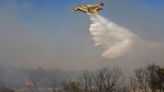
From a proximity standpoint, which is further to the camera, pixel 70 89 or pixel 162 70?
pixel 70 89

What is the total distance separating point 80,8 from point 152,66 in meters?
54.1

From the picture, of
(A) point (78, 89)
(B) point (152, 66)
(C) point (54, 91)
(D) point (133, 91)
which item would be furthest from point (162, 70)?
(C) point (54, 91)

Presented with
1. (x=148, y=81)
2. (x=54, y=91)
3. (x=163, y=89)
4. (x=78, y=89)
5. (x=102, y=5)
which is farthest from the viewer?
(x=54, y=91)

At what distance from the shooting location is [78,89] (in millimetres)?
121812

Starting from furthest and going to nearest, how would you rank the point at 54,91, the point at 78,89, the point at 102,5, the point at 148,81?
the point at 54,91 < the point at 78,89 < the point at 148,81 < the point at 102,5

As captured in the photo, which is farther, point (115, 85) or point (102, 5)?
point (115, 85)

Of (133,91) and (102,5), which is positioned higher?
(102,5)

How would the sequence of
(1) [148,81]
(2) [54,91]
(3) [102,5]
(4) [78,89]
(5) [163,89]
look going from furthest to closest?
(2) [54,91], (4) [78,89], (1) [148,81], (5) [163,89], (3) [102,5]

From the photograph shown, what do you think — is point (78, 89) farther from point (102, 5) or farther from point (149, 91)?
point (102, 5)

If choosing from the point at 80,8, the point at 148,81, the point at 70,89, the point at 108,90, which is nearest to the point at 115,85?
the point at 108,90

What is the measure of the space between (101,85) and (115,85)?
4.34m

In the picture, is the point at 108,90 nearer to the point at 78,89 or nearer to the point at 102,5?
the point at 78,89

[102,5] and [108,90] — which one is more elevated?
[102,5]

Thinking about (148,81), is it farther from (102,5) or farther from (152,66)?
(102,5)
